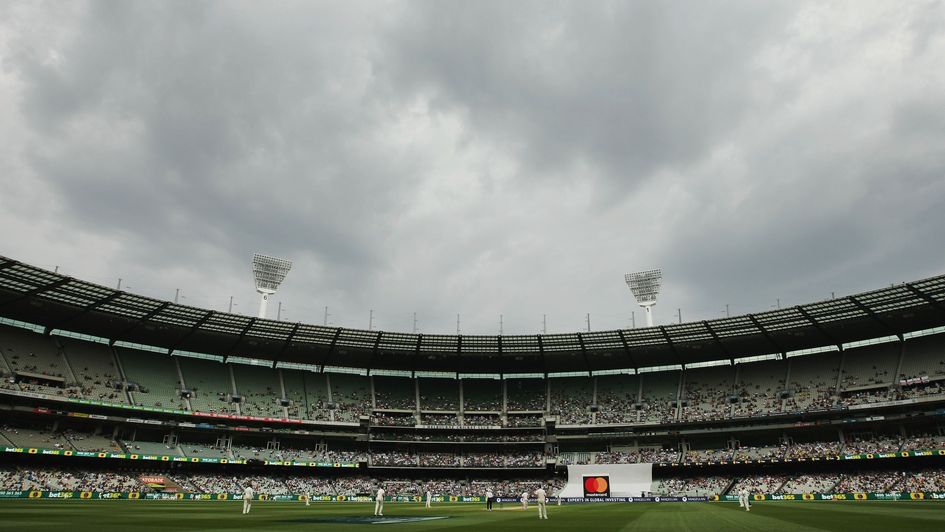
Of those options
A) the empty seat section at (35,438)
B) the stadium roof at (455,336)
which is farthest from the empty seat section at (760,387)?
the empty seat section at (35,438)

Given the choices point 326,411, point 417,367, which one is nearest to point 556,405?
point 417,367

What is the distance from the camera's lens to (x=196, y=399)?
6888 centimetres

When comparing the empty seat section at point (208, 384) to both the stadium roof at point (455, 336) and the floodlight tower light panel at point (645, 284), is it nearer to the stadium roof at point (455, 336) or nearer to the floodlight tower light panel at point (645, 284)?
the stadium roof at point (455, 336)

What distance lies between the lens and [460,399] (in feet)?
265

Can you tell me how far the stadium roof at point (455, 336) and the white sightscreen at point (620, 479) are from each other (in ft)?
47.9

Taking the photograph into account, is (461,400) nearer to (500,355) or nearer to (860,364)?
(500,355)

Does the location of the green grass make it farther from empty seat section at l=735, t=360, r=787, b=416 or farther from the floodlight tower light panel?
the floodlight tower light panel

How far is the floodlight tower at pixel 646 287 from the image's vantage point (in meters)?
76.6

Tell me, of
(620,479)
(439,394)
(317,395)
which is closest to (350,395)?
(317,395)

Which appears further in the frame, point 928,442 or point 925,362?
point 925,362

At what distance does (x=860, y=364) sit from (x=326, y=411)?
66.7 metres

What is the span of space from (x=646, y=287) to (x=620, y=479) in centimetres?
2547

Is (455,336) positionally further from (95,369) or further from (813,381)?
(813,381)

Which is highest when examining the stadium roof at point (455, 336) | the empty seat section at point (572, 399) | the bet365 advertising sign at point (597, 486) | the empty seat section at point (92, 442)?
the stadium roof at point (455, 336)
